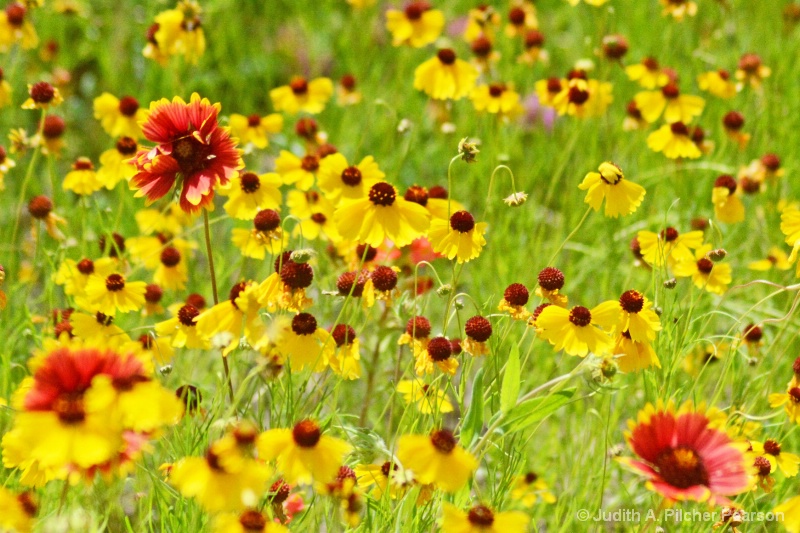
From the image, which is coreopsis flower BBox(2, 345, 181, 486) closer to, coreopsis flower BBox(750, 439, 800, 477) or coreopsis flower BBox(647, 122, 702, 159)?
coreopsis flower BBox(750, 439, 800, 477)

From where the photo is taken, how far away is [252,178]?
6.29 feet

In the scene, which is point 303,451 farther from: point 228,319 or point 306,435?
point 228,319

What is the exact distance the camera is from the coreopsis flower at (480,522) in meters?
1.15

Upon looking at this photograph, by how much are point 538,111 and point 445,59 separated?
38.0 inches

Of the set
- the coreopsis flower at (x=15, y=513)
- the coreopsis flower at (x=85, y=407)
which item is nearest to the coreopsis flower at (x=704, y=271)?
the coreopsis flower at (x=85, y=407)

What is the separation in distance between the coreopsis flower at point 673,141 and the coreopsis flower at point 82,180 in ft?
4.73

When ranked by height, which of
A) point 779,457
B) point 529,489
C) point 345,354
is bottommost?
point 529,489

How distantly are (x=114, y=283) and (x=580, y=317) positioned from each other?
3.11 feet

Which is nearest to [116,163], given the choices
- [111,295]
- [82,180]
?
[82,180]

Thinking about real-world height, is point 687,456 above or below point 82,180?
above

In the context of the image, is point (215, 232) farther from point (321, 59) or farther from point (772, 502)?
point (772, 502)

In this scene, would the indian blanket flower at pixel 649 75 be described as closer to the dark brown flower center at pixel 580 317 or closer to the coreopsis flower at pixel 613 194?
the coreopsis flower at pixel 613 194

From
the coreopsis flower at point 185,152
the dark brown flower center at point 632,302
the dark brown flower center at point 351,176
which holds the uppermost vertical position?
the coreopsis flower at point 185,152

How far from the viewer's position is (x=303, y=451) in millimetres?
1269
